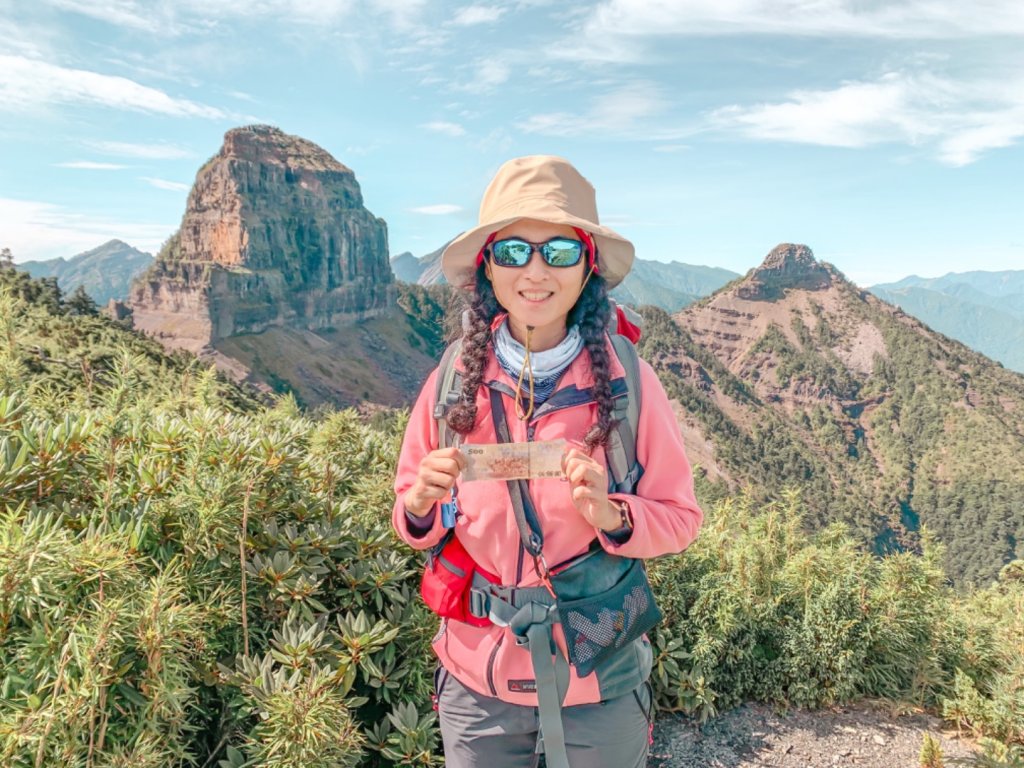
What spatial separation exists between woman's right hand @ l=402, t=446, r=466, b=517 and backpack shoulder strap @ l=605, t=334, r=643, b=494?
23.6 inches

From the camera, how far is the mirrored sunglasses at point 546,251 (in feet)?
8.05

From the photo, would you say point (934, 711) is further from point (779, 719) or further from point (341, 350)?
point (341, 350)

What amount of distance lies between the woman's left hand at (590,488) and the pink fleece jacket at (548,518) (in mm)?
107

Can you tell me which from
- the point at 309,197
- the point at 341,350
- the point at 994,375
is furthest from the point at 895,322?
the point at 309,197

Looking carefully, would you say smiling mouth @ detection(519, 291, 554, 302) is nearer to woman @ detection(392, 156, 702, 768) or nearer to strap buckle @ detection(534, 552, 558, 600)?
woman @ detection(392, 156, 702, 768)

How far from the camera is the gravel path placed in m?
4.69

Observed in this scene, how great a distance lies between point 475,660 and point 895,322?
178 metres

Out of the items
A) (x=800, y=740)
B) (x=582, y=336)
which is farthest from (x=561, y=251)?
(x=800, y=740)

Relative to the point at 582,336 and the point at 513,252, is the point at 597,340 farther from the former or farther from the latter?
the point at 513,252

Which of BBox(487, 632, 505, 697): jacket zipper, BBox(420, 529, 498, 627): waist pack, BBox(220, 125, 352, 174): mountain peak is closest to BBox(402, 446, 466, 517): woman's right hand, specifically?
BBox(420, 529, 498, 627): waist pack

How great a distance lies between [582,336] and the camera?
2.56 m

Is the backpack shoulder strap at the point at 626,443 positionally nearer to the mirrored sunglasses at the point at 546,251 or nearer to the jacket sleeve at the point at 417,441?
the mirrored sunglasses at the point at 546,251

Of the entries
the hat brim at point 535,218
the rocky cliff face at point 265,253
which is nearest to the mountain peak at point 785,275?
the rocky cliff face at point 265,253

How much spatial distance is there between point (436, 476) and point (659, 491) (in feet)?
2.91
